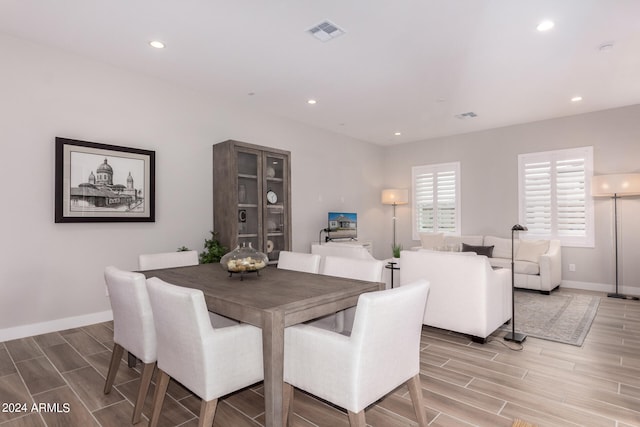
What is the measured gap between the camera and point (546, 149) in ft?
19.4

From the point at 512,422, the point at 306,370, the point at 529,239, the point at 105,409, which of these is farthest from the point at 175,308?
the point at 529,239

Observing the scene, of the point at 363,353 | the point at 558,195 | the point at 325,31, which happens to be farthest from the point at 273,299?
the point at 558,195

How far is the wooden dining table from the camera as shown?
1.62m

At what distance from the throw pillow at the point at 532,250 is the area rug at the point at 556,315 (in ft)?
1.77

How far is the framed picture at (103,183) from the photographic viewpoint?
11.6 ft

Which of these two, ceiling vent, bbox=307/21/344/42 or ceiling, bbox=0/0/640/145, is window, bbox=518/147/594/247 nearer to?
ceiling, bbox=0/0/640/145

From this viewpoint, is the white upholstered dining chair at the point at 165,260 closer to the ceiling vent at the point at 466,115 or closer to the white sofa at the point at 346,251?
the white sofa at the point at 346,251

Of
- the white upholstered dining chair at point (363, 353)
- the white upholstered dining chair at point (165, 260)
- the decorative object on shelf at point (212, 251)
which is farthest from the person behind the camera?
→ the decorative object on shelf at point (212, 251)

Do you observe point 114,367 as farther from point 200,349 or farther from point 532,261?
point 532,261

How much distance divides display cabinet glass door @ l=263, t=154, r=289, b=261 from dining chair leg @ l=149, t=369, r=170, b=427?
302 cm

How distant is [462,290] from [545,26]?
2.40 meters

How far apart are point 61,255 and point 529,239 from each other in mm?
6675

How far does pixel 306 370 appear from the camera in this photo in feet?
5.40

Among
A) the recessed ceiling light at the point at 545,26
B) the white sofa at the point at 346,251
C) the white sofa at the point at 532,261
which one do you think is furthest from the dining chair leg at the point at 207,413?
the white sofa at the point at 532,261
